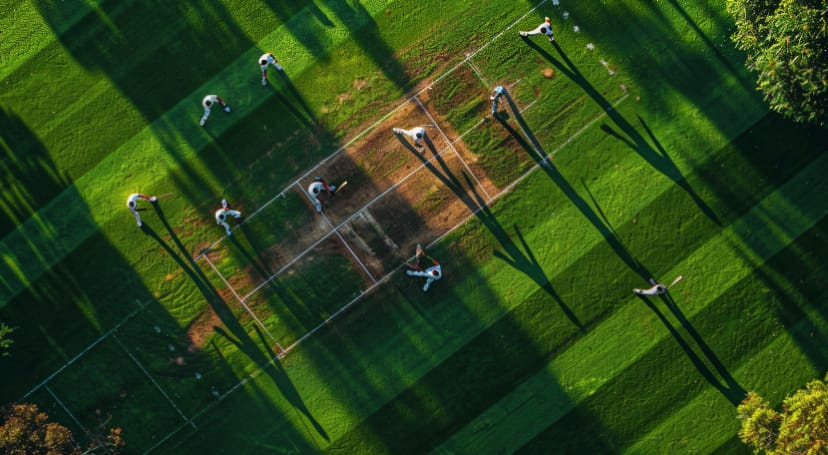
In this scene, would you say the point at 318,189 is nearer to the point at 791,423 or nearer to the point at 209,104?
the point at 209,104

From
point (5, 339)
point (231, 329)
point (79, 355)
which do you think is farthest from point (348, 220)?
point (5, 339)

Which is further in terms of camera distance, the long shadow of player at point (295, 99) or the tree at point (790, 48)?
the long shadow of player at point (295, 99)

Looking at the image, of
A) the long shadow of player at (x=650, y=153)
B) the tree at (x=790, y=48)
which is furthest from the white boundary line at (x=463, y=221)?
the tree at (x=790, y=48)

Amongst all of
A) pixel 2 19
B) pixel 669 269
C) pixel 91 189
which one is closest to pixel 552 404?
pixel 669 269

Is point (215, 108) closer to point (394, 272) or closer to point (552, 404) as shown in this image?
point (394, 272)

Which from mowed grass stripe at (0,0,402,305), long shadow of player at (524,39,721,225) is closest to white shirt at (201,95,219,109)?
mowed grass stripe at (0,0,402,305)

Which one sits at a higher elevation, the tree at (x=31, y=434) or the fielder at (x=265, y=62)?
→ the fielder at (x=265, y=62)

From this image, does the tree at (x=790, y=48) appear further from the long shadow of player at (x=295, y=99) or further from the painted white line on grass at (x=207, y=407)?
the painted white line on grass at (x=207, y=407)
